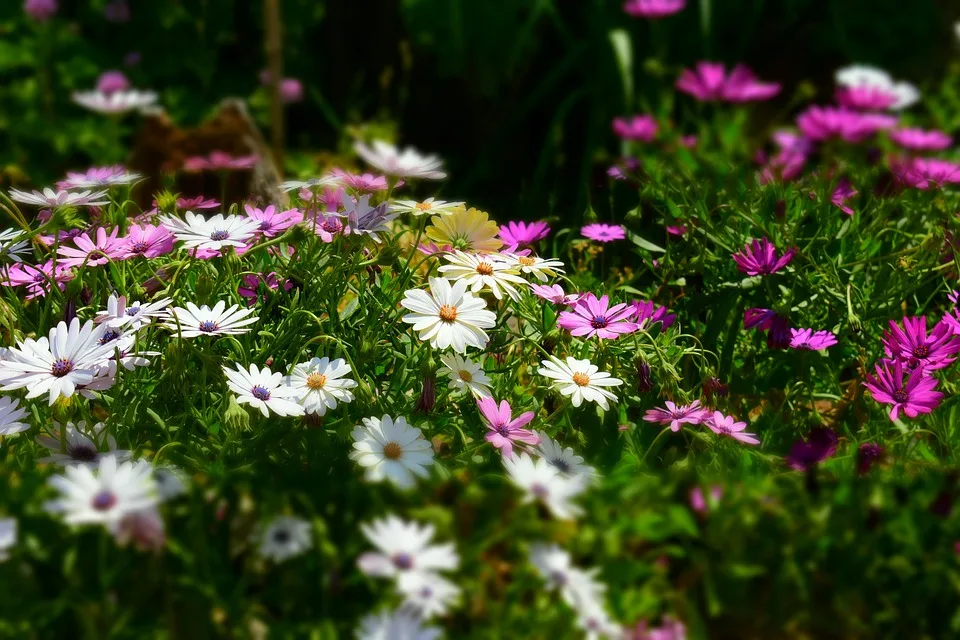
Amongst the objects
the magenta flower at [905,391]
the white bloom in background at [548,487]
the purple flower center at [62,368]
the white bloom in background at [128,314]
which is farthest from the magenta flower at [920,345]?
the purple flower center at [62,368]

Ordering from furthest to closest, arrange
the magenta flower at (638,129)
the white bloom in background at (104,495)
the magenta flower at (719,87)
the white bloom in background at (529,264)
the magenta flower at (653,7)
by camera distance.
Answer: the magenta flower at (653,7)
the magenta flower at (719,87)
the magenta flower at (638,129)
the white bloom in background at (529,264)
the white bloom in background at (104,495)

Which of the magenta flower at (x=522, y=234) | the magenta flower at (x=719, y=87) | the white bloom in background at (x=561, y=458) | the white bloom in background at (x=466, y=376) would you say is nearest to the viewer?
the white bloom in background at (x=561, y=458)

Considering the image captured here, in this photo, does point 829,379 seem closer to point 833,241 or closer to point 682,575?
point 833,241

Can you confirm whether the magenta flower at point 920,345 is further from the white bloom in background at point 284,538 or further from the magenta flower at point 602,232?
the white bloom in background at point 284,538

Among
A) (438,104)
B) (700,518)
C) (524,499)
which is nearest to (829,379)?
(700,518)

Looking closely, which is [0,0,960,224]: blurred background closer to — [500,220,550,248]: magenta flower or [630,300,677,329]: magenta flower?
[500,220,550,248]: magenta flower

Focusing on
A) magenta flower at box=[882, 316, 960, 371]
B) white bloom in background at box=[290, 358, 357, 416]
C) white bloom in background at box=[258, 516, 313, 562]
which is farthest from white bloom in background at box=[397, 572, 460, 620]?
magenta flower at box=[882, 316, 960, 371]

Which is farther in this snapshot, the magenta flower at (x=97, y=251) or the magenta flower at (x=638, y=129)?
the magenta flower at (x=638, y=129)
